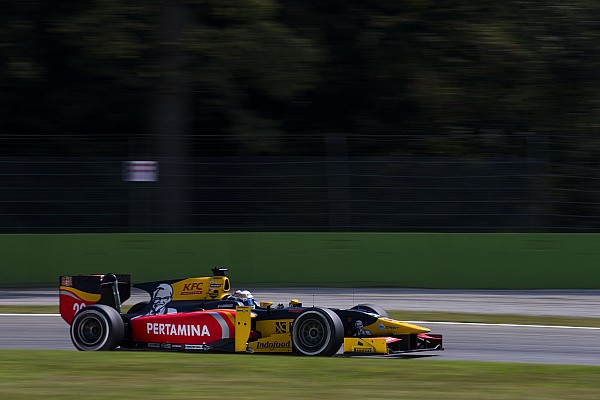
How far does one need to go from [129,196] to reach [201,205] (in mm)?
1218

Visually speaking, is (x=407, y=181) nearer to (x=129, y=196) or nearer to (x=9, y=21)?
(x=129, y=196)

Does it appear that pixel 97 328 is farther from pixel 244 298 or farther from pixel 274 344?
pixel 274 344

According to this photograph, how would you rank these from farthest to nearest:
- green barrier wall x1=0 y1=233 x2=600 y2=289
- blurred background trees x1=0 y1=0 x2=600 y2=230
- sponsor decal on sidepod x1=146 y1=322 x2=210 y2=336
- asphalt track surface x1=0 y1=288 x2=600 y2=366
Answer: blurred background trees x1=0 y1=0 x2=600 y2=230, green barrier wall x1=0 y1=233 x2=600 y2=289, asphalt track surface x1=0 y1=288 x2=600 y2=366, sponsor decal on sidepod x1=146 y1=322 x2=210 y2=336

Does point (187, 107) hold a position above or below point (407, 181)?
above

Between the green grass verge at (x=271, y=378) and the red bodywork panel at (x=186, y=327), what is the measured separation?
0.33m

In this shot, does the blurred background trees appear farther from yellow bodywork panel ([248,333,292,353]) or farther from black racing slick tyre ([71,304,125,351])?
yellow bodywork panel ([248,333,292,353])

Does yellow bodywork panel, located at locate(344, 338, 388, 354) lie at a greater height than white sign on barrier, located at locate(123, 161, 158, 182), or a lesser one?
lesser

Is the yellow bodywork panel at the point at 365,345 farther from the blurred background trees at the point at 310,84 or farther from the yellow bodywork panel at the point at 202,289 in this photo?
the blurred background trees at the point at 310,84

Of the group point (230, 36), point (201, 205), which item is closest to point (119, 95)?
point (230, 36)

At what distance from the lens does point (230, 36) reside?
18.1 m

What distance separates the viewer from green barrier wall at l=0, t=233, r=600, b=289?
16484 mm

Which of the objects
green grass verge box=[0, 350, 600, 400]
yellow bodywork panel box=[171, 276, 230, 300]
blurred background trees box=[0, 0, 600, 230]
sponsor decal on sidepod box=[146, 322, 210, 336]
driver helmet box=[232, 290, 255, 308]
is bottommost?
green grass verge box=[0, 350, 600, 400]

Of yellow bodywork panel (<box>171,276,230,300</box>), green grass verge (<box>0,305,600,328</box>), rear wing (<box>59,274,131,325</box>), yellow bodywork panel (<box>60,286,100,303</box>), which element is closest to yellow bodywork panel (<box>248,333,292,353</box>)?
yellow bodywork panel (<box>171,276,230,300</box>)

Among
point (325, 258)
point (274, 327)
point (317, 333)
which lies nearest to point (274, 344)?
point (274, 327)
